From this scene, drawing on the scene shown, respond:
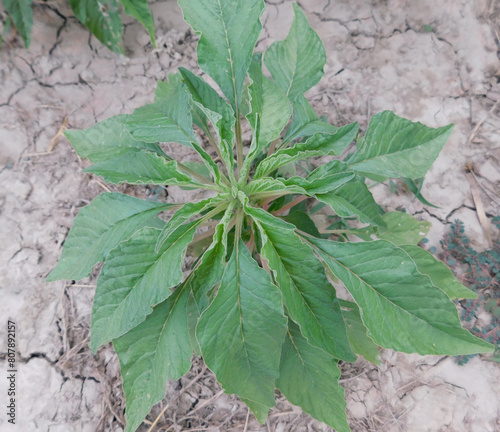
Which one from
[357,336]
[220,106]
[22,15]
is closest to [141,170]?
[220,106]

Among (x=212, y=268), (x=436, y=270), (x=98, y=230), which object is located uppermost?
(x=436, y=270)

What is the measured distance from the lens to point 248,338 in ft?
3.70

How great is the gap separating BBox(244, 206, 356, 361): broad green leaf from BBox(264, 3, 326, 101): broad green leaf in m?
0.73

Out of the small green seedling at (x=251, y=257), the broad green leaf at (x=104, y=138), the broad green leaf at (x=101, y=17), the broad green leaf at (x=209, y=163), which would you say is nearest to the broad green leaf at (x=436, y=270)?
the small green seedling at (x=251, y=257)

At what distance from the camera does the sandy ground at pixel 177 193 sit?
5.81ft

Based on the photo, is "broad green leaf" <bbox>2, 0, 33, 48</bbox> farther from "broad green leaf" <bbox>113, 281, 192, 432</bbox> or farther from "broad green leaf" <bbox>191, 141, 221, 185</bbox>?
"broad green leaf" <bbox>113, 281, 192, 432</bbox>

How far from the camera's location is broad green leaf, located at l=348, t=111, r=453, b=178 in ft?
4.30

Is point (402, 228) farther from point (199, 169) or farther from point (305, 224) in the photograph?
point (199, 169)

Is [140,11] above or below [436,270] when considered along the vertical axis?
above

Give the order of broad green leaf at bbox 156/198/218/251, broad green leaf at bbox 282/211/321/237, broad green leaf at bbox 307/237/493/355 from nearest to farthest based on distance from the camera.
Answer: broad green leaf at bbox 307/237/493/355 < broad green leaf at bbox 156/198/218/251 < broad green leaf at bbox 282/211/321/237

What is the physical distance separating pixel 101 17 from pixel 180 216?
1624 mm

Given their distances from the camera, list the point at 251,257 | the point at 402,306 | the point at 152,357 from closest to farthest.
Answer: the point at 402,306
the point at 251,257
the point at 152,357

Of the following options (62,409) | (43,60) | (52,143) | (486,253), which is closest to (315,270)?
(486,253)

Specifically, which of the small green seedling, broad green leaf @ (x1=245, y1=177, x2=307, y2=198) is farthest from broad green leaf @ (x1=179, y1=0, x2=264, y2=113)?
broad green leaf @ (x1=245, y1=177, x2=307, y2=198)
